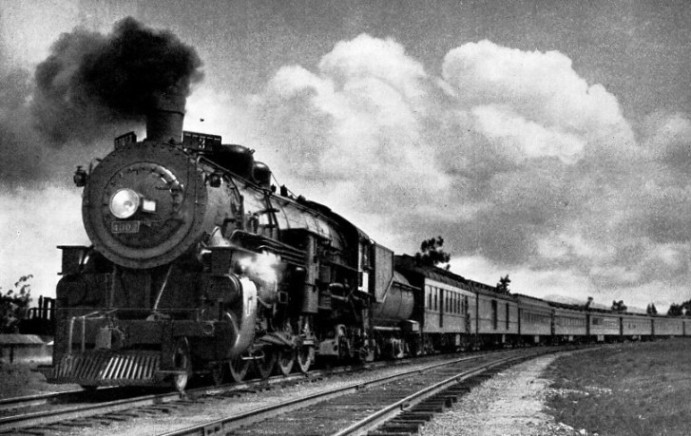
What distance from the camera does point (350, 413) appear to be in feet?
29.5

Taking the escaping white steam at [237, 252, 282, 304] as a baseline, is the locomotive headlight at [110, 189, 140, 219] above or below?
above

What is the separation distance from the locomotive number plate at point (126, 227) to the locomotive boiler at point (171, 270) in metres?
→ 0.01

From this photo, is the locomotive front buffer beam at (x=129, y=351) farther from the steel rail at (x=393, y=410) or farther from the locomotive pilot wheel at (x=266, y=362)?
the steel rail at (x=393, y=410)

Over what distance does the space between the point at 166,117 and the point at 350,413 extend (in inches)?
225

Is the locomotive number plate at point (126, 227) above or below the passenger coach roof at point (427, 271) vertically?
below

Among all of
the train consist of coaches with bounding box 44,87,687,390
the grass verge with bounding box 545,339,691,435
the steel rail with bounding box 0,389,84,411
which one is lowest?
the steel rail with bounding box 0,389,84,411

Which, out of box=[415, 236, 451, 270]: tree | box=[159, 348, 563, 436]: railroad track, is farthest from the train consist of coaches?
box=[415, 236, 451, 270]: tree

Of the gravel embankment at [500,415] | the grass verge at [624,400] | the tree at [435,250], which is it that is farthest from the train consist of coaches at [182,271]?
the tree at [435,250]

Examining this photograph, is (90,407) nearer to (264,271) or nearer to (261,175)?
(264,271)

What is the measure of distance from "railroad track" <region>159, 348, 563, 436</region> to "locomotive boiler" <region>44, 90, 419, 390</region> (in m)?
1.73

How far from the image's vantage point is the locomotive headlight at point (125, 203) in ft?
37.3

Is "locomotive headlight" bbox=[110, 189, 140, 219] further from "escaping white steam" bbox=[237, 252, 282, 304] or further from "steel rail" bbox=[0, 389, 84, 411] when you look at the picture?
"steel rail" bbox=[0, 389, 84, 411]

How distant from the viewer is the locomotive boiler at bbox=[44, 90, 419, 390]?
35.1 feet

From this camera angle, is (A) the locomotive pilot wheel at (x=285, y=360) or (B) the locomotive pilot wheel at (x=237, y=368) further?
(A) the locomotive pilot wheel at (x=285, y=360)
